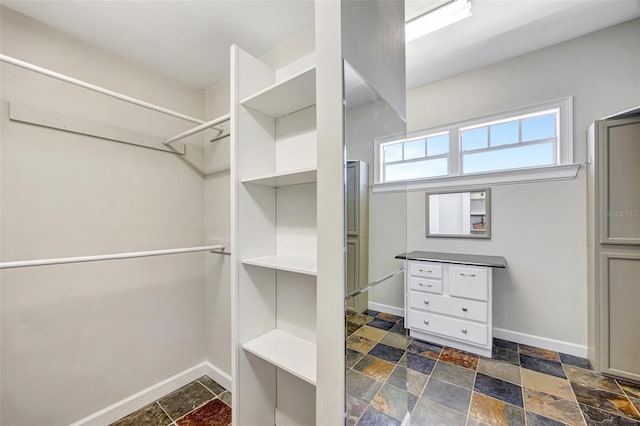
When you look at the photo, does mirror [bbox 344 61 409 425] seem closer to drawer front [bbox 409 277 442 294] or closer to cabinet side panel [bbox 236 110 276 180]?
cabinet side panel [bbox 236 110 276 180]

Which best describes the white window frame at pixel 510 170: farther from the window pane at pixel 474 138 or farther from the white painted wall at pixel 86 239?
the white painted wall at pixel 86 239

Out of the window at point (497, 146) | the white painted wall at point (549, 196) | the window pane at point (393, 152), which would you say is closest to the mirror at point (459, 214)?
the white painted wall at point (549, 196)

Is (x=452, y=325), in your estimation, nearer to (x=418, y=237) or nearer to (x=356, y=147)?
(x=418, y=237)

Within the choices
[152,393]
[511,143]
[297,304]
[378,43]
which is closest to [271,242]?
[297,304]

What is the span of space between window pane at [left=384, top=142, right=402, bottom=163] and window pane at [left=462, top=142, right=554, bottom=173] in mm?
1683

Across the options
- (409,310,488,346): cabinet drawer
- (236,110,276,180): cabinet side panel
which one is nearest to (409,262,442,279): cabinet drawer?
(409,310,488,346): cabinet drawer

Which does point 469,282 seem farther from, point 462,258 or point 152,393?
point 152,393

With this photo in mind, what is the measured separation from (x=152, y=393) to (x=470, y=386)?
8.09ft

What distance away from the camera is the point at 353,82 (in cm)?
103

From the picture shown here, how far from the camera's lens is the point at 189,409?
184 centimetres

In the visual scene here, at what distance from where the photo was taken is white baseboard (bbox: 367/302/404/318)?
1295 millimetres

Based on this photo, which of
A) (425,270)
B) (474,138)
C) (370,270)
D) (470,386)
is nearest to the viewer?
(370,270)

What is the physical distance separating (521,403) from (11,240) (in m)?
3.43

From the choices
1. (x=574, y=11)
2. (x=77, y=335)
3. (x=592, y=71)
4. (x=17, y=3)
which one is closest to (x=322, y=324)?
(x=77, y=335)
